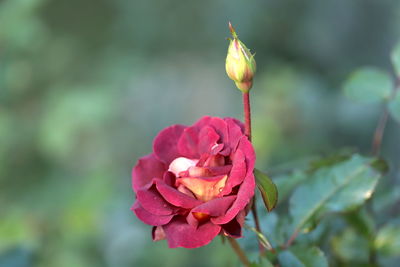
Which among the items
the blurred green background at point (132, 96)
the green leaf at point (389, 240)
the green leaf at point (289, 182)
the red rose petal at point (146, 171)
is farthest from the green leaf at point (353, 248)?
the blurred green background at point (132, 96)

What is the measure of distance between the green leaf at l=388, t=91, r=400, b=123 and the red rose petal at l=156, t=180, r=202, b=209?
38cm

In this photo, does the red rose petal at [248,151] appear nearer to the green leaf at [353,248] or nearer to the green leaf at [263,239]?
the green leaf at [263,239]

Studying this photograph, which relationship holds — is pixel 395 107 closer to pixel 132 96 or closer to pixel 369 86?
pixel 369 86

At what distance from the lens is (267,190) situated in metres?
0.54

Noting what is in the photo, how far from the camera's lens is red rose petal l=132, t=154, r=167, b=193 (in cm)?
60

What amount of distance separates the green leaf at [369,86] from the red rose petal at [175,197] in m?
0.40

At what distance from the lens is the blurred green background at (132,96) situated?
1521mm

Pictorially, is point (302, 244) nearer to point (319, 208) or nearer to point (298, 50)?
point (319, 208)

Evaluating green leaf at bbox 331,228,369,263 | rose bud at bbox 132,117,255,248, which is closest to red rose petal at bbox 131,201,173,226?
rose bud at bbox 132,117,255,248

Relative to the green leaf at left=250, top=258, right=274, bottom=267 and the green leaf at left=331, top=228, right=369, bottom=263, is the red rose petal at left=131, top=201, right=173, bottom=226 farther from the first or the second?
the green leaf at left=331, top=228, right=369, bottom=263

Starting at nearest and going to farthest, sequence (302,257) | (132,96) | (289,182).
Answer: (302,257) → (289,182) → (132,96)

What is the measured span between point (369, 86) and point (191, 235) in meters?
0.45

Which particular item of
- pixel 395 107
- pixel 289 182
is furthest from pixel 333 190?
pixel 395 107

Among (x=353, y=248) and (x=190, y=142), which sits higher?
(x=190, y=142)
